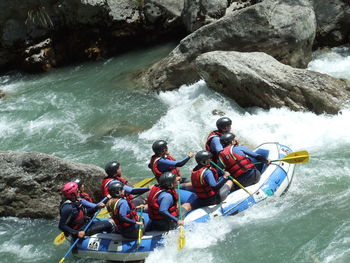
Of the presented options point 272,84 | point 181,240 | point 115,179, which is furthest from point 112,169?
point 272,84

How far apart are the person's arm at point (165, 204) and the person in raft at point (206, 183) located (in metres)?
0.69

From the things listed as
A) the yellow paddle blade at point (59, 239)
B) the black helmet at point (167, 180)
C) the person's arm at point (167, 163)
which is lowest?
the yellow paddle blade at point (59, 239)

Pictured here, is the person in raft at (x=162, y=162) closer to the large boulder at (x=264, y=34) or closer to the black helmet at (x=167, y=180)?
the black helmet at (x=167, y=180)

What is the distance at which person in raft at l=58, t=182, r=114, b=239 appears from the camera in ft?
21.1

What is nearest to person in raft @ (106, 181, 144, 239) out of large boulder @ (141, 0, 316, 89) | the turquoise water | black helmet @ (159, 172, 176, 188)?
the turquoise water

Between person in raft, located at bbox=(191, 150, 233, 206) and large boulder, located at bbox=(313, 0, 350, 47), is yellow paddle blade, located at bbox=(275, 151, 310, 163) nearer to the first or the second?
person in raft, located at bbox=(191, 150, 233, 206)

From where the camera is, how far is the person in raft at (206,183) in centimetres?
685

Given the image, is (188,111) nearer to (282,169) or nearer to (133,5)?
(282,169)

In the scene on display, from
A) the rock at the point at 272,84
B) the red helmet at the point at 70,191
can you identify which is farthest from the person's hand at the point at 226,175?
the rock at the point at 272,84

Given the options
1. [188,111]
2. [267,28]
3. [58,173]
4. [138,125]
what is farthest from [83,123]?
[267,28]

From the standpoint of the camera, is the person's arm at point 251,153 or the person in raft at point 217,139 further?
the person in raft at point 217,139

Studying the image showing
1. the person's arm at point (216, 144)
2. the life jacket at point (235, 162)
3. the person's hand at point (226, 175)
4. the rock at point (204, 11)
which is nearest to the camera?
the person's hand at point (226, 175)

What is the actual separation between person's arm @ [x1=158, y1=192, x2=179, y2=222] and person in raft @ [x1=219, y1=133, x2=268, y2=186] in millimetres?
1414

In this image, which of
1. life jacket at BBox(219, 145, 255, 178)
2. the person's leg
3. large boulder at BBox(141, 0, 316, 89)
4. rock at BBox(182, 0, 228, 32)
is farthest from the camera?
rock at BBox(182, 0, 228, 32)
